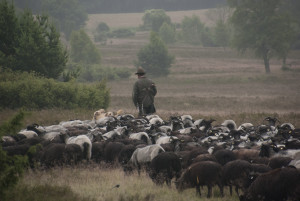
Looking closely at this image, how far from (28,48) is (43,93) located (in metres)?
5.58

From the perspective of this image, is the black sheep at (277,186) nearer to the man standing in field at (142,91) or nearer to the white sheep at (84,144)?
the white sheep at (84,144)

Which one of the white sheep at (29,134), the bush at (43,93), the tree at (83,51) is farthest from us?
the tree at (83,51)

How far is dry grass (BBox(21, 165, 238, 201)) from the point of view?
34.2 ft

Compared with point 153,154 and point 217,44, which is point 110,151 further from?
point 217,44

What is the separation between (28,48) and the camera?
33406 millimetres

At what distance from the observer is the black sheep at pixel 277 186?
8.83 m

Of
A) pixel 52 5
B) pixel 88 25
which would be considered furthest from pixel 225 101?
pixel 88 25

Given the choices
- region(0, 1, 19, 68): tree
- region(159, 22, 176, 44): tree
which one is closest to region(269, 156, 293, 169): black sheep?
region(0, 1, 19, 68): tree

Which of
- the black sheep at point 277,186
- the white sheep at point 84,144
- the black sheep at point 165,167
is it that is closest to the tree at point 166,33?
the white sheep at point 84,144

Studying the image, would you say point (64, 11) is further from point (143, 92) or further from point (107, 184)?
point (107, 184)

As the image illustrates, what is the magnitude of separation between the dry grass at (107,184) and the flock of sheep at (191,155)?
1.00ft

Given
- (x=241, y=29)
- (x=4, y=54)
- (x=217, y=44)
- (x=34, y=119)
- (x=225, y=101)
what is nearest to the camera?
(x=34, y=119)

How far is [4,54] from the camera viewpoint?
1316 inches

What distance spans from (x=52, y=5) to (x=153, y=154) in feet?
447
